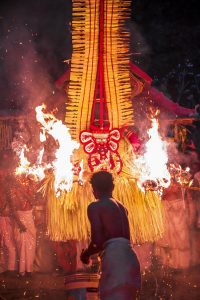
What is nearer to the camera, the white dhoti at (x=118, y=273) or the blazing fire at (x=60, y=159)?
the white dhoti at (x=118, y=273)

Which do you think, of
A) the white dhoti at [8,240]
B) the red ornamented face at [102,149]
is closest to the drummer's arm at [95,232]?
the red ornamented face at [102,149]

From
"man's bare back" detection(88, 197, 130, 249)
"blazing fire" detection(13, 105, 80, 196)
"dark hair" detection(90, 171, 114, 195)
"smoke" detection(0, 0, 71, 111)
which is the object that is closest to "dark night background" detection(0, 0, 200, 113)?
"smoke" detection(0, 0, 71, 111)

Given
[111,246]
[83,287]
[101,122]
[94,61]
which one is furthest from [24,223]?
[111,246]

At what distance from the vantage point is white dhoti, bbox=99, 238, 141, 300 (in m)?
4.96

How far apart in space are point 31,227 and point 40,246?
0.76 metres

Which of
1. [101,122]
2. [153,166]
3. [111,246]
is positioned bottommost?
[111,246]

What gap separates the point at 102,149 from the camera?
273 inches

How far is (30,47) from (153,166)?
5.27 metres

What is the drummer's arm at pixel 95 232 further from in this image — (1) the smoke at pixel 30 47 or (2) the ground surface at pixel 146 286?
(1) the smoke at pixel 30 47

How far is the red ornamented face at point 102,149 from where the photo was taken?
6859mm

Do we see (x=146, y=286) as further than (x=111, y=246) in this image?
Yes

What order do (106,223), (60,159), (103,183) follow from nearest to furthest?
(106,223)
(103,183)
(60,159)

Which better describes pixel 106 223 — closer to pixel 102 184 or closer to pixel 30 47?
pixel 102 184

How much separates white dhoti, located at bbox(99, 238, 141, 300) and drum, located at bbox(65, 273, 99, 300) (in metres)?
0.80
